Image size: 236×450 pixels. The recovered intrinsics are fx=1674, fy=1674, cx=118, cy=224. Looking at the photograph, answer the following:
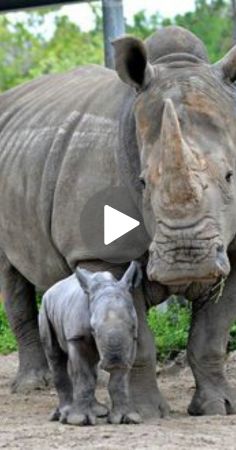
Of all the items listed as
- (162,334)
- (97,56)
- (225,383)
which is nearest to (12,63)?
(97,56)

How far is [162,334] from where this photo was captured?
10.3 meters

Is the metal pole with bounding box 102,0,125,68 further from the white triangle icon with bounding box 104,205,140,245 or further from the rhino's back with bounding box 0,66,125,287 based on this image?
the white triangle icon with bounding box 104,205,140,245

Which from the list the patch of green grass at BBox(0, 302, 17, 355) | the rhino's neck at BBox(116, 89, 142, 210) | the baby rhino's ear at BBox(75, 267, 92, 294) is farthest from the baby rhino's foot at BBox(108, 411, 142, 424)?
the patch of green grass at BBox(0, 302, 17, 355)

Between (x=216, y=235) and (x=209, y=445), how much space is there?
3.14 ft

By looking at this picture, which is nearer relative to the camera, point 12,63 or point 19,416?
point 19,416

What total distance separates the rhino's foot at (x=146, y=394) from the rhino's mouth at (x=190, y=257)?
864 mm

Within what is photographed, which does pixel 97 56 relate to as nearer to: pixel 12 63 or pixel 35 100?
pixel 12 63

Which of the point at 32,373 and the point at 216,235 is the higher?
the point at 216,235

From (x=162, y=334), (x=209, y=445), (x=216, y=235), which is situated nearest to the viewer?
(x=209, y=445)


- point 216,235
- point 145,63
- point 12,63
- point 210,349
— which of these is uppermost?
point 145,63

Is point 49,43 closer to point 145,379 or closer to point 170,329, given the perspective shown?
point 170,329

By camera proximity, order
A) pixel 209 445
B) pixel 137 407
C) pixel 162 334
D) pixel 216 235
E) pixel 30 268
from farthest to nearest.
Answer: pixel 162 334
pixel 30 268
pixel 137 407
pixel 216 235
pixel 209 445

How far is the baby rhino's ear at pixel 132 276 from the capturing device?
750 centimetres

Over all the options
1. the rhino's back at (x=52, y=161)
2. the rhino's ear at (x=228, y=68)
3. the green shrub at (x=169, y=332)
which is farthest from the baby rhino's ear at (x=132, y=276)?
the green shrub at (x=169, y=332)
